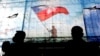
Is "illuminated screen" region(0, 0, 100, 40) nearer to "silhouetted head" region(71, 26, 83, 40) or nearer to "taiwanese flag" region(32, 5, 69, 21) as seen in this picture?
"taiwanese flag" region(32, 5, 69, 21)

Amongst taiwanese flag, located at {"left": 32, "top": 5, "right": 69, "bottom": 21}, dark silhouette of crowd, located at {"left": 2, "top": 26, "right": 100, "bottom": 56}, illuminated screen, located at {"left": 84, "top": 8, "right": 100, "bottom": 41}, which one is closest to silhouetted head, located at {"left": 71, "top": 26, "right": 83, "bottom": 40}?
dark silhouette of crowd, located at {"left": 2, "top": 26, "right": 100, "bottom": 56}

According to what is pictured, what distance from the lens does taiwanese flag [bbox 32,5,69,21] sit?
60.6 inches

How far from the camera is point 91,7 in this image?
1550mm

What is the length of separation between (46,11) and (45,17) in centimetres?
6

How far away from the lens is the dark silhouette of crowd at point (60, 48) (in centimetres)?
64

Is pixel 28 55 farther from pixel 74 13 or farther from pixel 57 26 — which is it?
pixel 74 13

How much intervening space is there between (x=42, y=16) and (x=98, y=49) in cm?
95

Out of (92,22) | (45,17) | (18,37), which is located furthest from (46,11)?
(18,37)

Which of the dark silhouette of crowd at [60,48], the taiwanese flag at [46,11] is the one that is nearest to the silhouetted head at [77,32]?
the dark silhouette of crowd at [60,48]

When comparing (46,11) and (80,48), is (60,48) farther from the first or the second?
(46,11)

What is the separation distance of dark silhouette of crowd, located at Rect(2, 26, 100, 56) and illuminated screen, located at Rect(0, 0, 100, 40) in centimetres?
70

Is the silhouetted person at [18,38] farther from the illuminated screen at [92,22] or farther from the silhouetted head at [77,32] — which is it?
the illuminated screen at [92,22]

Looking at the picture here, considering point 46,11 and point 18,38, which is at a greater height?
point 46,11

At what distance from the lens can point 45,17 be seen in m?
1.53
